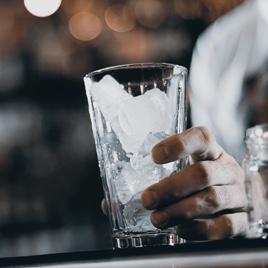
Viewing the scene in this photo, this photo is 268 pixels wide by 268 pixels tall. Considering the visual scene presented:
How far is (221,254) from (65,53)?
11.6 feet

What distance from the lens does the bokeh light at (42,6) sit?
3738 mm

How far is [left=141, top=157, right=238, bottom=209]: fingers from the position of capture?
2.97 ft

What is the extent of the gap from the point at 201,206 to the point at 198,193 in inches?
1.2

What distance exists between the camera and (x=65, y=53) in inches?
158

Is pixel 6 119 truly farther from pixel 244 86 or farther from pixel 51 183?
pixel 244 86

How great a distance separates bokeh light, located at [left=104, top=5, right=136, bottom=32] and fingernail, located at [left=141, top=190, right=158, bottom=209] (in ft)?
10.3

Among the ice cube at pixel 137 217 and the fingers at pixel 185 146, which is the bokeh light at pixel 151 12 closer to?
the fingers at pixel 185 146

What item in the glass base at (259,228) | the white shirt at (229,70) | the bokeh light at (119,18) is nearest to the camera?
the glass base at (259,228)

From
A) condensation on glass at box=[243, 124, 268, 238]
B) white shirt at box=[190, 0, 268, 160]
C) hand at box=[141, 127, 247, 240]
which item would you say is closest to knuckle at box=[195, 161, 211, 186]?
hand at box=[141, 127, 247, 240]

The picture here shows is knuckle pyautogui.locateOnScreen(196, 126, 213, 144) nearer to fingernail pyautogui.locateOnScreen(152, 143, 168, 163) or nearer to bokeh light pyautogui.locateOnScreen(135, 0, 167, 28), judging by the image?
fingernail pyautogui.locateOnScreen(152, 143, 168, 163)

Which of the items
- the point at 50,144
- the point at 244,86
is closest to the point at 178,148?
the point at 244,86

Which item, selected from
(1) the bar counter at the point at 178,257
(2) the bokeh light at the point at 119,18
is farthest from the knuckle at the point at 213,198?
(2) the bokeh light at the point at 119,18

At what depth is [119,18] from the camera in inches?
157

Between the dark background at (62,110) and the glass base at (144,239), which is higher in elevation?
the dark background at (62,110)
